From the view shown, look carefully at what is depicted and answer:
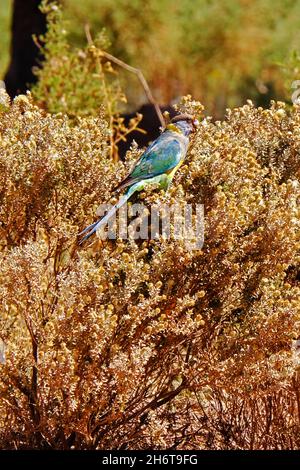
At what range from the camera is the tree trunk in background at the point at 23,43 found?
12.3m

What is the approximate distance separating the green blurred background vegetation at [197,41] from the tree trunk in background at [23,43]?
1795 mm

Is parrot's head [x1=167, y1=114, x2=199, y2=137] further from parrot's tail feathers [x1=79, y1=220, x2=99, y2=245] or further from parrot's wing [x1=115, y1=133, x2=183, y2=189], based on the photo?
parrot's tail feathers [x1=79, y1=220, x2=99, y2=245]

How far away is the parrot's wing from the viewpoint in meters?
4.55

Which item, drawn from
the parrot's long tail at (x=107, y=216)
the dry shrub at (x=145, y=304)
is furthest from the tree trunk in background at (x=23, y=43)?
the parrot's long tail at (x=107, y=216)

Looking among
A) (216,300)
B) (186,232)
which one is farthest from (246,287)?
(186,232)

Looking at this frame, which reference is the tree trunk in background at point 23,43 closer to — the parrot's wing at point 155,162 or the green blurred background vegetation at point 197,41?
the green blurred background vegetation at point 197,41

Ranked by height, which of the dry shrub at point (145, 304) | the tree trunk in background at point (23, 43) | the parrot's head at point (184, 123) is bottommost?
the dry shrub at point (145, 304)

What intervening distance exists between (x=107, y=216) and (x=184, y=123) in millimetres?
763

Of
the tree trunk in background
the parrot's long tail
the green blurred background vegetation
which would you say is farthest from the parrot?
the green blurred background vegetation

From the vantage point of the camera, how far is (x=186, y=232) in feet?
13.8

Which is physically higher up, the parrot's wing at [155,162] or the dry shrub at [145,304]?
the parrot's wing at [155,162]

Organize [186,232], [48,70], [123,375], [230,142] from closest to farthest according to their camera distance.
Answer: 1. [123,375]
2. [186,232]
3. [230,142]
4. [48,70]
